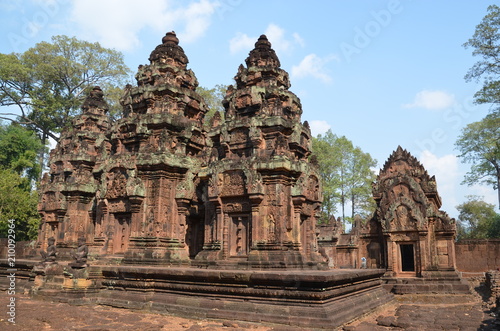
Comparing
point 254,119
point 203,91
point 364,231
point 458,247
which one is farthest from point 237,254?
point 203,91

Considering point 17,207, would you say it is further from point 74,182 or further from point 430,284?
point 430,284

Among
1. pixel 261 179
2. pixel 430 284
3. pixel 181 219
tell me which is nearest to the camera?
pixel 261 179

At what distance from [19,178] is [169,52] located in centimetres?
1995

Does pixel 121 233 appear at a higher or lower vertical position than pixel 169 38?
lower

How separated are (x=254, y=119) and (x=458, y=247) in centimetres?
1730

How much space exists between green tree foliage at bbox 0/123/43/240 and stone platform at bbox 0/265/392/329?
1849cm

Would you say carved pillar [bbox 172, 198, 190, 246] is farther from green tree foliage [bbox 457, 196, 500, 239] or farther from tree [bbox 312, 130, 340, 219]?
green tree foliage [bbox 457, 196, 500, 239]

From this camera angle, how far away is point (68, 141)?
1961 centimetres

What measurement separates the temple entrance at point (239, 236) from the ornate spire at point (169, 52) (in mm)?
7200

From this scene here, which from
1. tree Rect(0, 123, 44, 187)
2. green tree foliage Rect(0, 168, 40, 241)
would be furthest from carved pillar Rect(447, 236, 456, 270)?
tree Rect(0, 123, 44, 187)

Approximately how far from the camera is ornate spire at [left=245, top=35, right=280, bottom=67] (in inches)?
510

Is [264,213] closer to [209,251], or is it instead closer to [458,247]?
[209,251]

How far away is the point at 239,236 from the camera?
37.0 ft

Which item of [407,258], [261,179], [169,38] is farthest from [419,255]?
[169,38]
